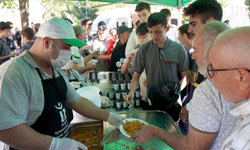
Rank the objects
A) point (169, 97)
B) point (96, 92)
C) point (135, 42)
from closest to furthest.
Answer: point (96, 92) → point (169, 97) → point (135, 42)

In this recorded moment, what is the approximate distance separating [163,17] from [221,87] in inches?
65.3

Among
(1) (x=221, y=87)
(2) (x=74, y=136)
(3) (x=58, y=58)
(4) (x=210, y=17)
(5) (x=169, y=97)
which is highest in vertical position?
(4) (x=210, y=17)

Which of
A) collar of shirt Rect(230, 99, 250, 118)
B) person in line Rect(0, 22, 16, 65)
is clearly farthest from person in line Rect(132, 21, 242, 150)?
person in line Rect(0, 22, 16, 65)

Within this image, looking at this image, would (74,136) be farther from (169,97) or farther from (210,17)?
(210,17)

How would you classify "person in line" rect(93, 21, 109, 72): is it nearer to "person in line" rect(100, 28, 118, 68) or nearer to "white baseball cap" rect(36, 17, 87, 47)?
"person in line" rect(100, 28, 118, 68)

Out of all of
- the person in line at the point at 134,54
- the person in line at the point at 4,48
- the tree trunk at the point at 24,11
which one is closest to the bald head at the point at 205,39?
the person in line at the point at 134,54

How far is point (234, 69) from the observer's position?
0.77 metres

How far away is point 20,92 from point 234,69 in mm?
1268

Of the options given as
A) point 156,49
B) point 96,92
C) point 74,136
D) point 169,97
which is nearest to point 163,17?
point 156,49

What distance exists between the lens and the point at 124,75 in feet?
9.91

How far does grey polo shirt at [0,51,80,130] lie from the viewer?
1.03 meters

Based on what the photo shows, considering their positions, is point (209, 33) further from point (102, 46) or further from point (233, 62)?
point (102, 46)

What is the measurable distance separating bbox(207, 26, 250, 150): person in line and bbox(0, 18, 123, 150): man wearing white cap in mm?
1071

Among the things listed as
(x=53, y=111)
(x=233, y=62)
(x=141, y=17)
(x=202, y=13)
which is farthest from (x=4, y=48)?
(x=233, y=62)
